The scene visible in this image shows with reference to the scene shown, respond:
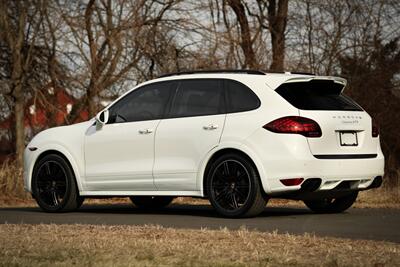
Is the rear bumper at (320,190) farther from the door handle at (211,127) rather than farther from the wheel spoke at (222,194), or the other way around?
the door handle at (211,127)

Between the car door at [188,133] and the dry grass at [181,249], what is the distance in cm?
176

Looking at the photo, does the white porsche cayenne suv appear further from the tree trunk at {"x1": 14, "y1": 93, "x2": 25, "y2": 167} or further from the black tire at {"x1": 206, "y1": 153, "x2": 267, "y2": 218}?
the tree trunk at {"x1": 14, "y1": 93, "x2": 25, "y2": 167}

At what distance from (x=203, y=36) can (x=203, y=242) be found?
43.1 feet

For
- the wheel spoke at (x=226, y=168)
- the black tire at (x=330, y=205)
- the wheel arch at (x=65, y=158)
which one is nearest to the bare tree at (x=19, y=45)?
the wheel arch at (x=65, y=158)

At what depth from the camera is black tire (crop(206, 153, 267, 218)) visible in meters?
10.8

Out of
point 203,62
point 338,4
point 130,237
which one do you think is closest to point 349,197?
point 130,237

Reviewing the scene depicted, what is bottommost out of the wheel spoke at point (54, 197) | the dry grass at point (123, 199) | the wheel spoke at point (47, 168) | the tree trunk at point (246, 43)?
the dry grass at point (123, 199)

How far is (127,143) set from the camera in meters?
12.0

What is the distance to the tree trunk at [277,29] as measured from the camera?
68.3 feet

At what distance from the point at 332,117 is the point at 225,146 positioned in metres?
1.26

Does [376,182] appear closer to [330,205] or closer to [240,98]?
[330,205]

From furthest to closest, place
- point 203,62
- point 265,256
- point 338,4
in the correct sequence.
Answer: point 338,4 < point 203,62 < point 265,256

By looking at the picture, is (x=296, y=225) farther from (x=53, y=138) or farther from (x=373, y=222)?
(x=53, y=138)

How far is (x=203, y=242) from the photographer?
28.0 feet
